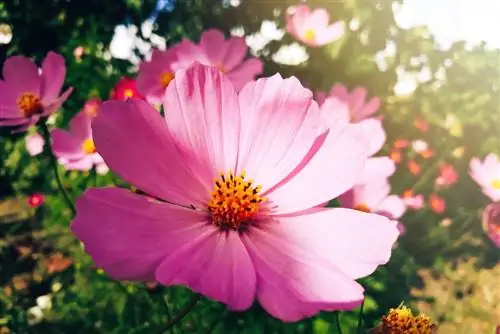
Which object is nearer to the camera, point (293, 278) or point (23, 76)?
point (293, 278)

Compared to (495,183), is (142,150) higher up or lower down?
higher up

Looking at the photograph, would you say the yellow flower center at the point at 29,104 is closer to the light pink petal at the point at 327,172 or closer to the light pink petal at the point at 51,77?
the light pink petal at the point at 51,77

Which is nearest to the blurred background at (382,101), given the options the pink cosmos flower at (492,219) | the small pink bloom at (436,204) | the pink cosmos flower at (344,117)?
the small pink bloom at (436,204)

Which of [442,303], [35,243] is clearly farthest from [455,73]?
[35,243]

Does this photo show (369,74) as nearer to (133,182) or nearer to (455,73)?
(455,73)

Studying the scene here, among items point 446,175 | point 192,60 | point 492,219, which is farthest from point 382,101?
point 192,60

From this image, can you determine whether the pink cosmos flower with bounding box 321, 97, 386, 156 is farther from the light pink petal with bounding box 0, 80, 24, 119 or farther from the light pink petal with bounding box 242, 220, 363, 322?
the light pink petal with bounding box 0, 80, 24, 119

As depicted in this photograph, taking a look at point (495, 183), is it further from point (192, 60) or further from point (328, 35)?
point (192, 60)
